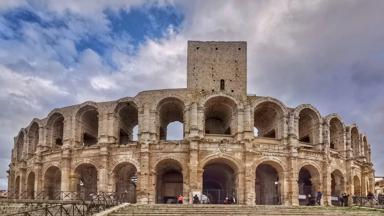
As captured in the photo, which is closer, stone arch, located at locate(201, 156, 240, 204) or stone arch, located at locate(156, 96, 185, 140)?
stone arch, located at locate(201, 156, 240, 204)

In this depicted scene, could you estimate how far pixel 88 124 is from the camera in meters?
40.1

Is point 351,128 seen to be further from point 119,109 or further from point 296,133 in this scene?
point 119,109

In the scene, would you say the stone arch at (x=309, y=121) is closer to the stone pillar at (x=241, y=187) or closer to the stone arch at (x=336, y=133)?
the stone arch at (x=336, y=133)

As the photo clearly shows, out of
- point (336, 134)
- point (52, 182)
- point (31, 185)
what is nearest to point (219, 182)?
point (336, 134)

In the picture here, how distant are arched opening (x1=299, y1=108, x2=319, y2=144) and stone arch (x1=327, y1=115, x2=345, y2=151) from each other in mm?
1501

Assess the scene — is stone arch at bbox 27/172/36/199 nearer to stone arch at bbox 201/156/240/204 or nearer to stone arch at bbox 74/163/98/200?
stone arch at bbox 74/163/98/200

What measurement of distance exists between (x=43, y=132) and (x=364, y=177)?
1081 inches

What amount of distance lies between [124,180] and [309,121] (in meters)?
15.5

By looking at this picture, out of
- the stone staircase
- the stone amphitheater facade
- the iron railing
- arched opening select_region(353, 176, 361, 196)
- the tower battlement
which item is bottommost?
the stone staircase

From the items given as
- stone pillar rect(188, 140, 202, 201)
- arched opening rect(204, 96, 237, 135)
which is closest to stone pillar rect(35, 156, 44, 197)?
stone pillar rect(188, 140, 202, 201)

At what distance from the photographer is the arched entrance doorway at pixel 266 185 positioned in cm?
3816

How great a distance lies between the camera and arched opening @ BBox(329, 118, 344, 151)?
3963 cm

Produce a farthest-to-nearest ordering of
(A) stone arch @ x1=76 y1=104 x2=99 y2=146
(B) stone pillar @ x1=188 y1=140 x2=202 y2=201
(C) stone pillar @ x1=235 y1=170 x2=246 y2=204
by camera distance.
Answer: (A) stone arch @ x1=76 y1=104 x2=99 y2=146 → (C) stone pillar @ x1=235 y1=170 x2=246 y2=204 → (B) stone pillar @ x1=188 y1=140 x2=202 y2=201

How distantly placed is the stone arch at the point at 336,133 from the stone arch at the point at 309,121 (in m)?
1.51
